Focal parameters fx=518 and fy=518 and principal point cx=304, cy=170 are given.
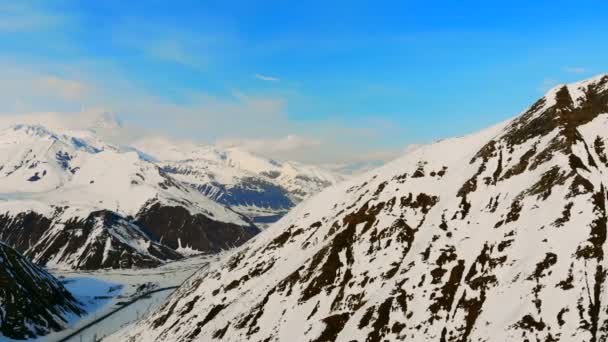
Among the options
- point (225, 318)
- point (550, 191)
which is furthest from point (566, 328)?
point (225, 318)

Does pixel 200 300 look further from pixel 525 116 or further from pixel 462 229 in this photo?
pixel 525 116

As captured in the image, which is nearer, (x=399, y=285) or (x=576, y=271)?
(x=576, y=271)

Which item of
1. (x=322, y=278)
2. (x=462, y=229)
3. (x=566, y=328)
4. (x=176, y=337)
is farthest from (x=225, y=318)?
(x=566, y=328)

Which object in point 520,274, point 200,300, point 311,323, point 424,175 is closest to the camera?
point 520,274

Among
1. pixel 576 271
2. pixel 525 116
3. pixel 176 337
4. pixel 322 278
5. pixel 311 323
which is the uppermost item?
pixel 525 116

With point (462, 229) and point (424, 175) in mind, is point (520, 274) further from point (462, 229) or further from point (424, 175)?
point (424, 175)

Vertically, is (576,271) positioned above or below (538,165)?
below

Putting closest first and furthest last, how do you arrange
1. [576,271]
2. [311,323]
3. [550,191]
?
[576,271]
[550,191]
[311,323]
